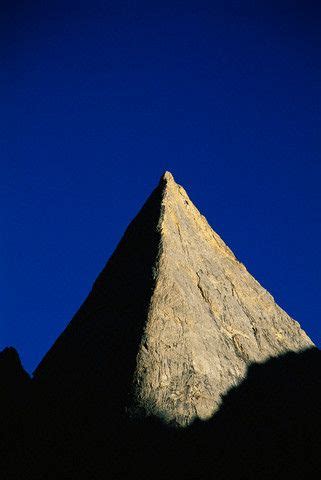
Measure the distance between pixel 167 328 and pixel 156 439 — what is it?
13.3ft

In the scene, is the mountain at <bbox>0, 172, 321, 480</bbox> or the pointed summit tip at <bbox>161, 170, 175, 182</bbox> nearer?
the mountain at <bbox>0, 172, 321, 480</bbox>

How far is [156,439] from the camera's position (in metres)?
12.6

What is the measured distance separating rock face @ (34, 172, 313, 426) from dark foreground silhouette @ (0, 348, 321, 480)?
1.46 ft

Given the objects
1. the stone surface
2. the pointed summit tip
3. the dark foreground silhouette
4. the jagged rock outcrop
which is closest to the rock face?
the stone surface

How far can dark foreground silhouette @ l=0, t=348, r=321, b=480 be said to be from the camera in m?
12.4

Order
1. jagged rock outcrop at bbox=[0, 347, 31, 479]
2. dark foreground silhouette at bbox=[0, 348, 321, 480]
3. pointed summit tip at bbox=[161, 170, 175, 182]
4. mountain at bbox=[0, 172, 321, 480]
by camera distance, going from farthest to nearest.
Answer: pointed summit tip at bbox=[161, 170, 175, 182] → jagged rock outcrop at bbox=[0, 347, 31, 479] → mountain at bbox=[0, 172, 321, 480] → dark foreground silhouette at bbox=[0, 348, 321, 480]

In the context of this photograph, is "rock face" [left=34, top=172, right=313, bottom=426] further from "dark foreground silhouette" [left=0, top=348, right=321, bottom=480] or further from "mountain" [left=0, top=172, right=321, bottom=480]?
"dark foreground silhouette" [left=0, top=348, right=321, bottom=480]

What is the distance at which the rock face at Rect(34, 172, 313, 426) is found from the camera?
14087 mm

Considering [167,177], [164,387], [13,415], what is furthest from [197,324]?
[167,177]

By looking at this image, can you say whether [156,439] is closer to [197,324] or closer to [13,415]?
[197,324]

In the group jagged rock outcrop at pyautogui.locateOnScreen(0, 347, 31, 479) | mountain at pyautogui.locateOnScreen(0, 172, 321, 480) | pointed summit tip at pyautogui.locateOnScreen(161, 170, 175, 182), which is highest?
pointed summit tip at pyautogui.locateOnScreen(161, 170, 175, 182)

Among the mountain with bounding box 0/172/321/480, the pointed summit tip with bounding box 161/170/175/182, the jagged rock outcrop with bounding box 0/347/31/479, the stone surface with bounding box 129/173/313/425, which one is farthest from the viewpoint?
the pointed summit tip with bounding box 161/170/175/182

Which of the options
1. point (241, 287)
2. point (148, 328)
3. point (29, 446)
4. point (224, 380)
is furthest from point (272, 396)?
point (29, 446)

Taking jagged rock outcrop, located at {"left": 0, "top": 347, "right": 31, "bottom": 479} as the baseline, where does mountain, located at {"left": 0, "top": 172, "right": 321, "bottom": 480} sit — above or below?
above
